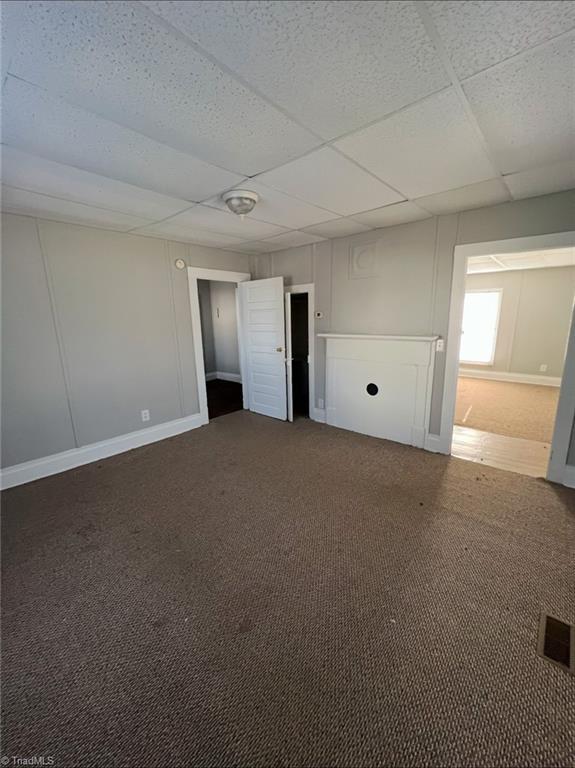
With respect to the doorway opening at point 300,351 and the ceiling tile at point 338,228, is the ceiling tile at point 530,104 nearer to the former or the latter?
the ceiling tile at point 338,228

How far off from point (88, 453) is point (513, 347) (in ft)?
24.5

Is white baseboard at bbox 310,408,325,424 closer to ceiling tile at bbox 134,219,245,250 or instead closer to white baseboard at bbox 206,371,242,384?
ceiling tile at bbox 134,219,245,250

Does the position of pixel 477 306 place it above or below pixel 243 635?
above

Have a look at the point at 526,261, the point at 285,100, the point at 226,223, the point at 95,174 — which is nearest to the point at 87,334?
the point at 95,174

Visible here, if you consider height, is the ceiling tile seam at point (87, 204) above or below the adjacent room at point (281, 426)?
above

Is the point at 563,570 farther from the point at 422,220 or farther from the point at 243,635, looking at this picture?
the point at 422,220

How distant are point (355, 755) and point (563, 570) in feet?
5.09

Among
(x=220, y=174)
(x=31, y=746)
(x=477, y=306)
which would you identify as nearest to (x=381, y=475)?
(x=31, y=746)

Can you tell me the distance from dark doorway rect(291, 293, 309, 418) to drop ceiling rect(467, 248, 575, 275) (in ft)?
8.26

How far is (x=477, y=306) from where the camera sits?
6.60m

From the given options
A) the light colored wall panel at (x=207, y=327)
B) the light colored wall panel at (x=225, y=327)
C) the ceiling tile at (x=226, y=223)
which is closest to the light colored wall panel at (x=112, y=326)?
the ceiling tile at (x=226, y=223)

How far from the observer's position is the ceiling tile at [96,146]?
1274 mm

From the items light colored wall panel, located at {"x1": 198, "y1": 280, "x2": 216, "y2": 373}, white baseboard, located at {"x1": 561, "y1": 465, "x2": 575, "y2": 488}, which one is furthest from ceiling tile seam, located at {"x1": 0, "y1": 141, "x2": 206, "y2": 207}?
light colored wall panel, located at {"x1": 198, "y1": 280, "x2": 216, "y2": 373}

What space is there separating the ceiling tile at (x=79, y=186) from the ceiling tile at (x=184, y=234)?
36 centimetres
